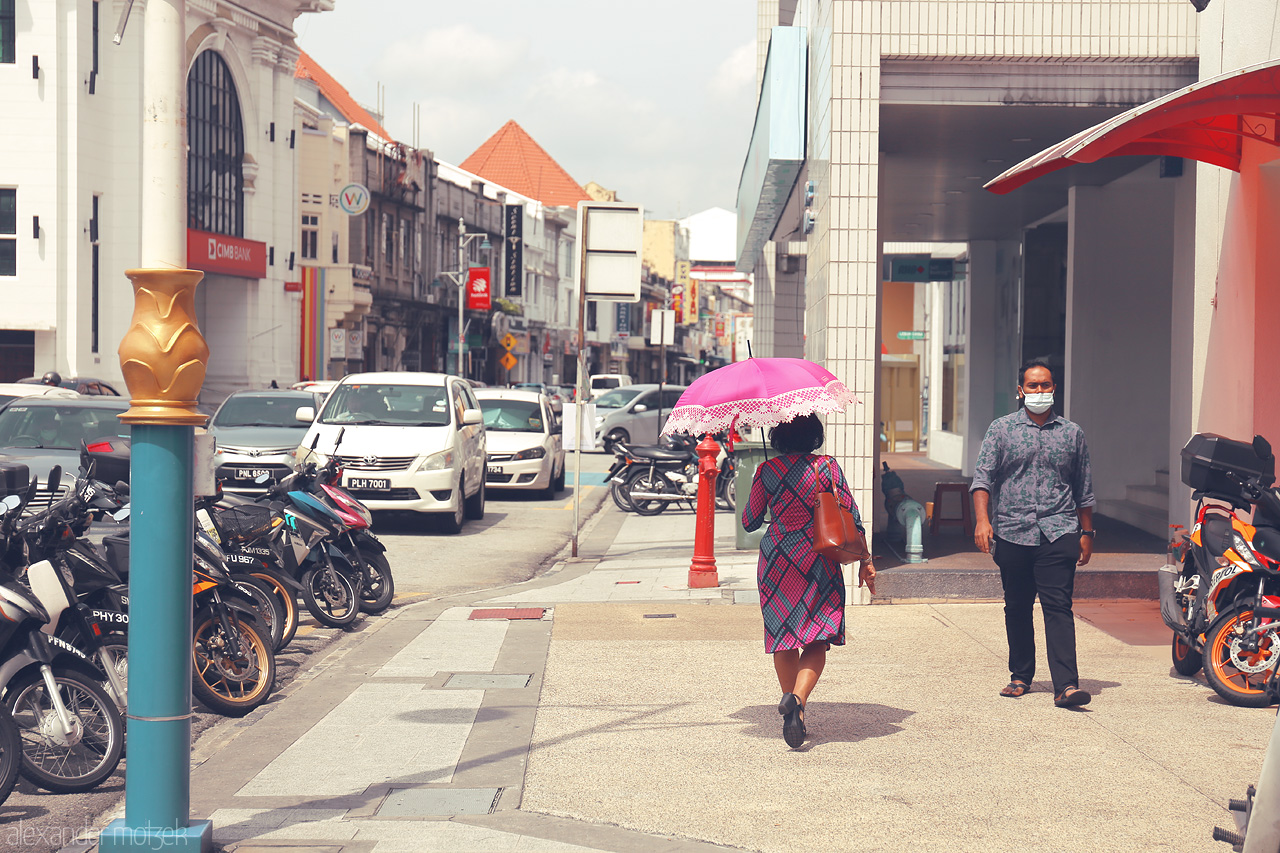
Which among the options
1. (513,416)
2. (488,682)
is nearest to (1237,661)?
(488,682)

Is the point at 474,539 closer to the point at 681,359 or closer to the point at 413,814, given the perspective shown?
the point at 413,814

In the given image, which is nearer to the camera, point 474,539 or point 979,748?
point 979,748

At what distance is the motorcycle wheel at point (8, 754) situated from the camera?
500 cm

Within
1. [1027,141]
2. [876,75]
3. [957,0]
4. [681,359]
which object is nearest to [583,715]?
[876,75]

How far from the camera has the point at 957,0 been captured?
408 inches

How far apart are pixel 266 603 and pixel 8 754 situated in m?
2.85

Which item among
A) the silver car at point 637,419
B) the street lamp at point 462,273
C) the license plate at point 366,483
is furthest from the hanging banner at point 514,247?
the license plate at point 366,483

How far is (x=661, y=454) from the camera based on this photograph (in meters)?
18.8

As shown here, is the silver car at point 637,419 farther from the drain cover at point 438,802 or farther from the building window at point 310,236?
the drain cover at point 438,802

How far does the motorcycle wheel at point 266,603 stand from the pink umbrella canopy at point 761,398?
298 centimetres

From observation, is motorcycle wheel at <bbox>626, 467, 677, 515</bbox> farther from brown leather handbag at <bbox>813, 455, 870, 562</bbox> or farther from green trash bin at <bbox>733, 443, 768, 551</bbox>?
brown leather handbag at <bbox>813, 455, 870, 562</bbox>

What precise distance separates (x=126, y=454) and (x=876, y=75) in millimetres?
6278

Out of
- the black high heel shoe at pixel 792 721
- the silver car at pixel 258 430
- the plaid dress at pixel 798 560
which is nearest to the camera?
the black high heel shoe at pixel 792 721

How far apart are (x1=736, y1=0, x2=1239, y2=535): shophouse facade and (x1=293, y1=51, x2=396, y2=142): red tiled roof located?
42290 millimetres
